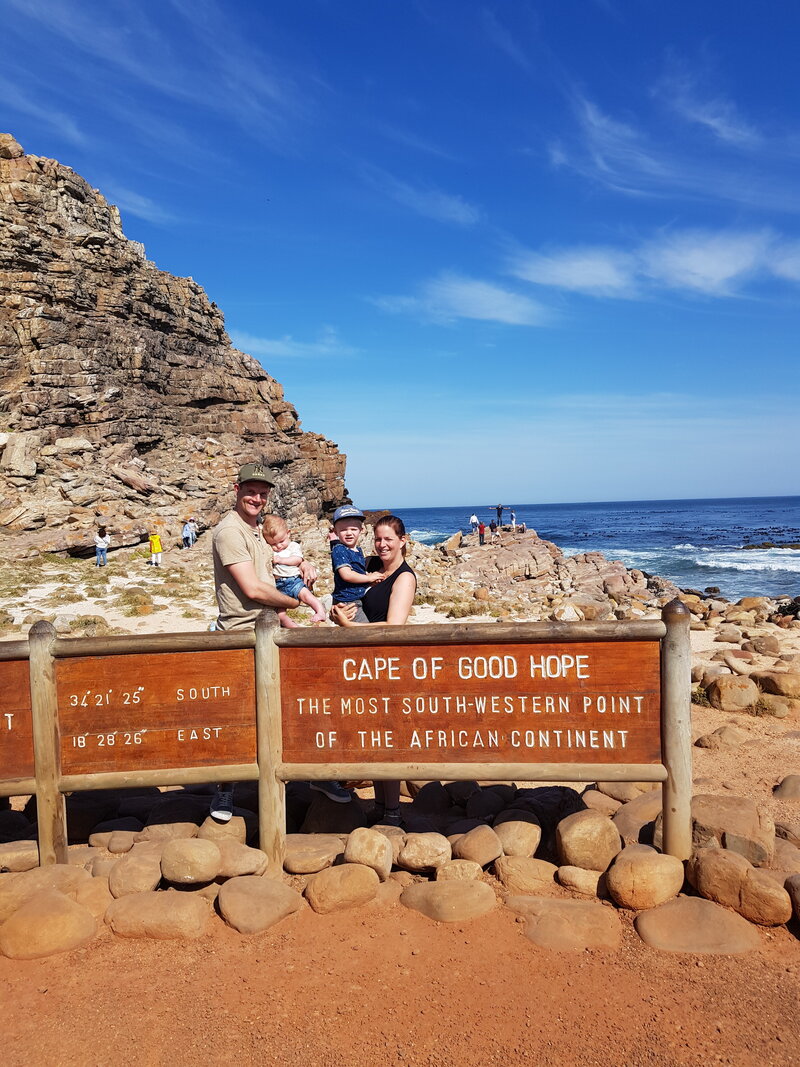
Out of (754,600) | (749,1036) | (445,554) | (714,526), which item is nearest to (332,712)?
(749,1036)

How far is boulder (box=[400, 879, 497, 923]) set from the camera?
3793mm

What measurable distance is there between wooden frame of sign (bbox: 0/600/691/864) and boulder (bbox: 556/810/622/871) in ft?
1.08

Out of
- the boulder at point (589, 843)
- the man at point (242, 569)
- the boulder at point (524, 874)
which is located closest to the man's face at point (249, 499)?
the man at point (242, 569)

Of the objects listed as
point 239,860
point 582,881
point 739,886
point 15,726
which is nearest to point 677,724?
point 739,886

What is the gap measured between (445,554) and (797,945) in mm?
37328

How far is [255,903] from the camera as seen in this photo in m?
3.85

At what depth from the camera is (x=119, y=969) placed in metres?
3.44

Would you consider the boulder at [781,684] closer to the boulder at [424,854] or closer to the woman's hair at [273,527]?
the boulder at [424,854]

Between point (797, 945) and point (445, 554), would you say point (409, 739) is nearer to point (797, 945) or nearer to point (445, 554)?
point (797, 945)

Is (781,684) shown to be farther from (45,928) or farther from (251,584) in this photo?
(45,928)

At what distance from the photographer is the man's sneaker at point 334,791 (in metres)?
4.98

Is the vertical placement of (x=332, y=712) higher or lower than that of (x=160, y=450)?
lower

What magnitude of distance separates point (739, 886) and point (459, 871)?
1.55 metres

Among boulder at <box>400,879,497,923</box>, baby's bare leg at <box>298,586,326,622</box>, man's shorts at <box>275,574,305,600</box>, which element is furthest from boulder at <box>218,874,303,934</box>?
man's shorts at <box>275,574,305,600</box>
